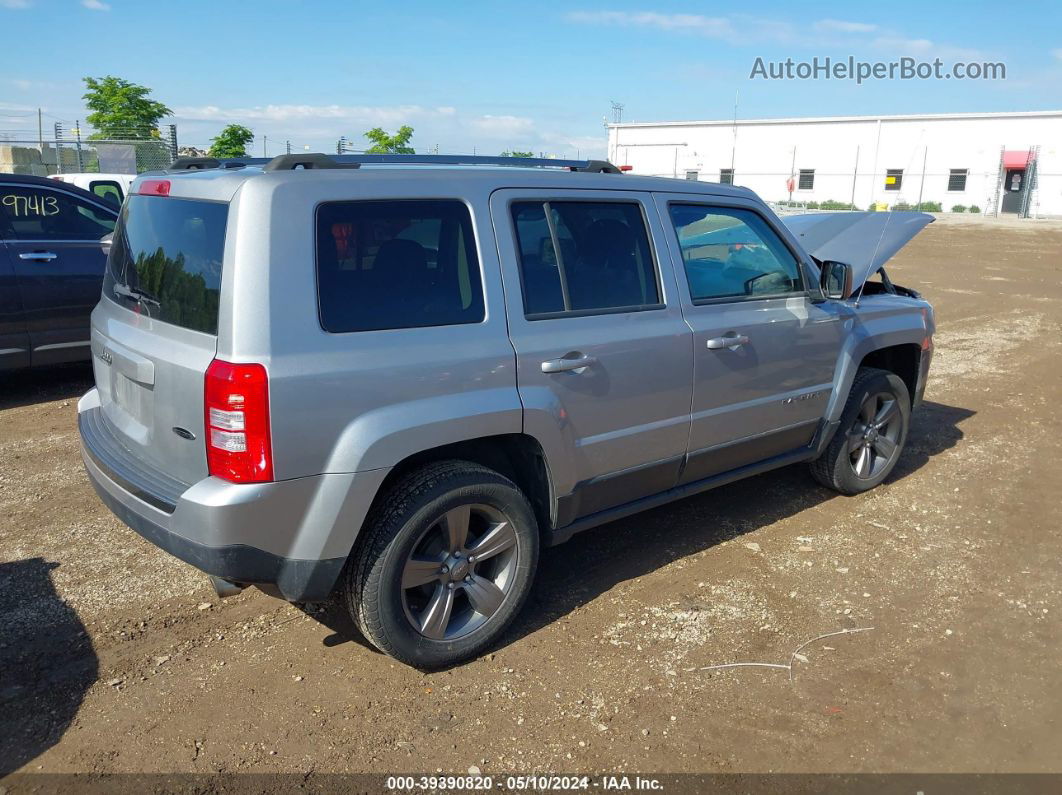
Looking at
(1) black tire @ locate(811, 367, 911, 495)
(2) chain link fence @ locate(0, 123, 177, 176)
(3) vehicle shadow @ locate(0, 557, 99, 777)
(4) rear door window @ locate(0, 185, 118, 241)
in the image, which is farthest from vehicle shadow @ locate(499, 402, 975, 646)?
(2) chain link fence @ locate(0, 123, 177, 176)

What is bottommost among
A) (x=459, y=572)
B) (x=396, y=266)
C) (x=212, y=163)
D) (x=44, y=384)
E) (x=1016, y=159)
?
(x=44, y=384)

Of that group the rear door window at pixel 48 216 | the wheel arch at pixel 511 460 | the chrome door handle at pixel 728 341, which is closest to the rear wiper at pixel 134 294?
the wheel arch at pixel 511 460

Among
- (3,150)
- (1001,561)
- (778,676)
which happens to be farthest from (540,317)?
(3,150)

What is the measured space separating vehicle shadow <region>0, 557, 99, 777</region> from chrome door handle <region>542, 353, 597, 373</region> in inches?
84.8

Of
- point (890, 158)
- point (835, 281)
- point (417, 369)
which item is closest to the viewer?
point (417, 369)

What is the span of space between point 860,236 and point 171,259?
13.6 ft

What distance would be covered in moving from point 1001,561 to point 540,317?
293cm

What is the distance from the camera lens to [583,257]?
3.66 meters

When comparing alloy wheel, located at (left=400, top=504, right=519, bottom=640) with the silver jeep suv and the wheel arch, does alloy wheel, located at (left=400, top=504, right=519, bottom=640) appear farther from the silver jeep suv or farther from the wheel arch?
the wheel arch

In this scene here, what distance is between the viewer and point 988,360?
950 cm

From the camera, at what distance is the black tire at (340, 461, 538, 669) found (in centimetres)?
310

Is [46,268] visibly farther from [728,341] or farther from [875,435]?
[875,435]

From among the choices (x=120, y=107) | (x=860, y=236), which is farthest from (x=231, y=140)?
(x=860, y=236)

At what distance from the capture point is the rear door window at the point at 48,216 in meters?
6.73
